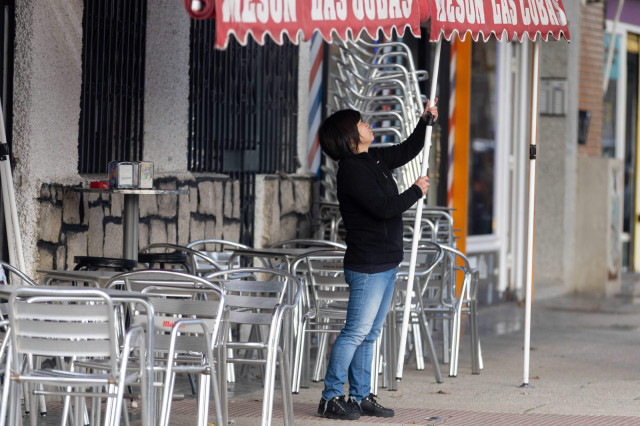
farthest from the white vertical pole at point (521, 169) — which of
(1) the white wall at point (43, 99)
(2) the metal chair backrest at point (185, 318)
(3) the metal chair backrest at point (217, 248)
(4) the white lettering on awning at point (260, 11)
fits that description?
(2) the metal chair backrest at point (185, 318)

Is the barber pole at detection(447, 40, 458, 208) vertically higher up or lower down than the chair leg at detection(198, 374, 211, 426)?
higher up

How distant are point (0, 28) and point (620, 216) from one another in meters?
9.93

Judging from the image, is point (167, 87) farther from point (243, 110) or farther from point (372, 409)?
point (372, 409)

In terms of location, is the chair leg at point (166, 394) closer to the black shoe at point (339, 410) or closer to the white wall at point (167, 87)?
the black shoe at point (339, 410)

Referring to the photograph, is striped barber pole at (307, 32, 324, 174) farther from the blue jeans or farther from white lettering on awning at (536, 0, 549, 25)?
the blue jeans

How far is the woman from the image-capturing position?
6250 mm

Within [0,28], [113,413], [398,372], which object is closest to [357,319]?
[398,372]

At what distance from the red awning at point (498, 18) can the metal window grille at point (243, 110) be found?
8.00 feet

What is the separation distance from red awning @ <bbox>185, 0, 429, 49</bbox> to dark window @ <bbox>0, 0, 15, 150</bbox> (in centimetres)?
216

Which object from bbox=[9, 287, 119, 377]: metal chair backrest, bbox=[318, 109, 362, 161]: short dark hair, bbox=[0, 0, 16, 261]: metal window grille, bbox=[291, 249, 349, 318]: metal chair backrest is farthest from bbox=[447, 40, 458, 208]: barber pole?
bbox=[9, 287, 119, 377]: metal chair backrest

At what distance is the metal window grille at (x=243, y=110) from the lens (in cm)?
864

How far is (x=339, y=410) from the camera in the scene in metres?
6.38

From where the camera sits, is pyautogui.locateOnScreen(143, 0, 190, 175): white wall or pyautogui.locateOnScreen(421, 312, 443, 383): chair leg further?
pyautogui.locateOnScreen(143, 0, 190, 175): white wall

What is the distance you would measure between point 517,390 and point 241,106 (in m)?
3.10
